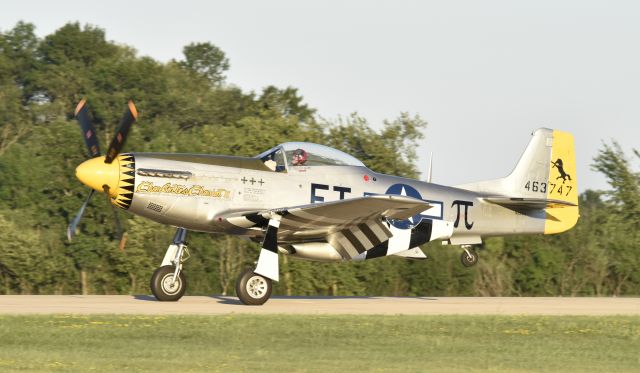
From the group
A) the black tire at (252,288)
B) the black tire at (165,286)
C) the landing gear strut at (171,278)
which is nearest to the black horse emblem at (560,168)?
the black tire at (252,288)

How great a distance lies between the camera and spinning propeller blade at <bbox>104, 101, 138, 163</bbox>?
1591 centimetres

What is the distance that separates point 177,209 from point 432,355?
647cm

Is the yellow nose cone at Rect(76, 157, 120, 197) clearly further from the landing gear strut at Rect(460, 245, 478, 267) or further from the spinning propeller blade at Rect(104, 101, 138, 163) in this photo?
the landing gear strut at Rect(460, 245, 478, 267)

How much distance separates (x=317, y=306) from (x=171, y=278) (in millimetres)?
2345

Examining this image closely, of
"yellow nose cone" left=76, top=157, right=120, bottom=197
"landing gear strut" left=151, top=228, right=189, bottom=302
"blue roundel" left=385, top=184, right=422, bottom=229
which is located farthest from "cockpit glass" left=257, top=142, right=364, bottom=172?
"yellow nose cone" left=76, top=157, right=120, bottom=197

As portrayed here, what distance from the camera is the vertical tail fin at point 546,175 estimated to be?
2016 cm

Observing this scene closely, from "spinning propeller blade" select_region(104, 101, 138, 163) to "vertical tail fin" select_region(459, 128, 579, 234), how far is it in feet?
22.5

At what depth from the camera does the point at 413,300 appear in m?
19.2

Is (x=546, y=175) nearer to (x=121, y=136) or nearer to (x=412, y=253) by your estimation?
(x=412, y=253)

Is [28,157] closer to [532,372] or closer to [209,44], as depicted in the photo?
[532,372]

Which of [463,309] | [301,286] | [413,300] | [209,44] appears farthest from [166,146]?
[209,44]

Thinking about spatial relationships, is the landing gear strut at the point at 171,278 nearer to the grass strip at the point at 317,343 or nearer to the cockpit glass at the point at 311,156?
the cockpit glass at the point at 311,156

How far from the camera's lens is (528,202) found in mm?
18984

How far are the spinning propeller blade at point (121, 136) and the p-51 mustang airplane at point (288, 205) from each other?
0.05ft
